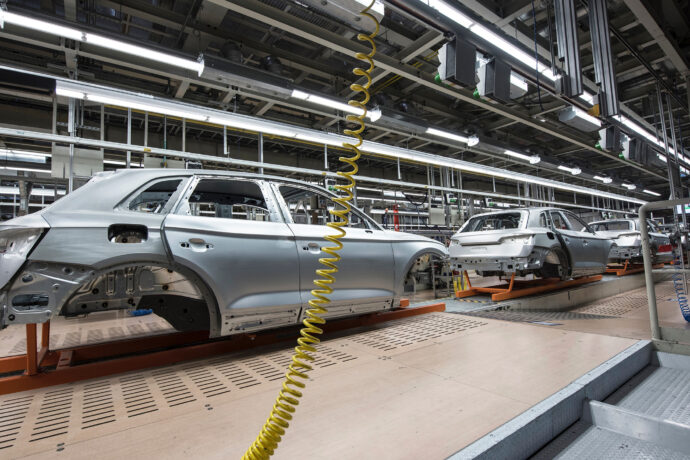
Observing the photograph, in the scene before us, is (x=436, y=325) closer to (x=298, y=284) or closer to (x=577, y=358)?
(x=577, y=358)

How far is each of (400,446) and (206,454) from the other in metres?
0.77

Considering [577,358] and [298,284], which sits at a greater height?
[298,284]

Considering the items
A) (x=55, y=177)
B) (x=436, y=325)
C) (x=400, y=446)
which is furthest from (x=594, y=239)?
(x=55, y=177)

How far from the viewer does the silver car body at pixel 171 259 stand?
6.07 ft

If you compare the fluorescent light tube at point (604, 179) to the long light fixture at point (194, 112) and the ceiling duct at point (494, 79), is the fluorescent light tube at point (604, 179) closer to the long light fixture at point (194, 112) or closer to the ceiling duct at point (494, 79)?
the long light fixture at point (194, 112)

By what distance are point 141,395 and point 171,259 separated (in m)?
0.81

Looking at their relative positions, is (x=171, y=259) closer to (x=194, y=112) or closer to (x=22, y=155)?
(x=194, y=112)

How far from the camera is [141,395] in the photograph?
6.25ft

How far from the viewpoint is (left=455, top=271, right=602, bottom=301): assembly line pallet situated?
5.00 metres

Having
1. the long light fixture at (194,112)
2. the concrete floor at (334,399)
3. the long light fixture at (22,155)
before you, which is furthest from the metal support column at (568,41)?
the long light fixture at (22,155)

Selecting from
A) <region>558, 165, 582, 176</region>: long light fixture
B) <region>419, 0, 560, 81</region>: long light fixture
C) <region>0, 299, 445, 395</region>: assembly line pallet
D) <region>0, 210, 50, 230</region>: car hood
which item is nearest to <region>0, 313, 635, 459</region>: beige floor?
<region>0, 299, 445, 395</region>: assembly line pallet

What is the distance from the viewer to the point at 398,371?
85.6 inches

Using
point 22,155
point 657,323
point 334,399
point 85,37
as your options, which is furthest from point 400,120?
point 22,155

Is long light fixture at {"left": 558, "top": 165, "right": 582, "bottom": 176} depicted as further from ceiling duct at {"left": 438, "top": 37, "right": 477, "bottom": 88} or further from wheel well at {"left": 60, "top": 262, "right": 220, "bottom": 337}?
wheel well at {"left": 60, "top": 262, "right": 220, "bottom": 337}
